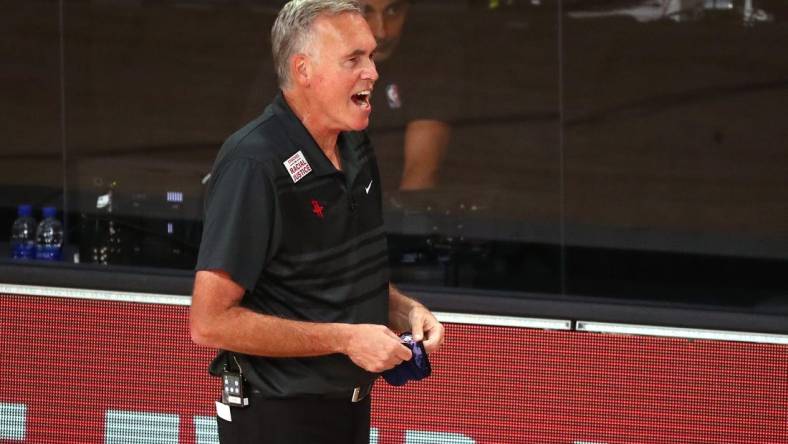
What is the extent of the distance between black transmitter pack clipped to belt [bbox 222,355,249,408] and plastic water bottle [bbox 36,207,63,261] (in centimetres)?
315

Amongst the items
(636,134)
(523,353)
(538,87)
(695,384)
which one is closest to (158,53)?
(538,87)

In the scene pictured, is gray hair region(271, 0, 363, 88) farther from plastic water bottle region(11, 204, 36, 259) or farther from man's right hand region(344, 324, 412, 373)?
plastic water bottle region(11, 204, 36, 259)

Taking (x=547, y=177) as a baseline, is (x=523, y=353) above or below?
below

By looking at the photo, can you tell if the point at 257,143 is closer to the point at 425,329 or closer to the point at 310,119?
the point at 310,119

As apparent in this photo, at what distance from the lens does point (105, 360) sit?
5.20 meters

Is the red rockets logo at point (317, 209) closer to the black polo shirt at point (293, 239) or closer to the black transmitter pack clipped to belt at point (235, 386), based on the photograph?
the black polo shirt at point (293, 239)

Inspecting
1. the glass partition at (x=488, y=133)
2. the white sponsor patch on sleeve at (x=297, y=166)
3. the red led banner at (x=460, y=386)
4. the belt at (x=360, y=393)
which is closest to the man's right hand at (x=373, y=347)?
the belt at (x=360, y=393)

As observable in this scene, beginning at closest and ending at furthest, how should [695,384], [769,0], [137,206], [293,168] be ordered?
[293,168] < [695,384] < [769,0] < [137,206]

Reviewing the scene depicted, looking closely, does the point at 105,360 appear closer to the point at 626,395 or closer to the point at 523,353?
the point at 523,353

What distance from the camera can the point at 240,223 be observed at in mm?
3375

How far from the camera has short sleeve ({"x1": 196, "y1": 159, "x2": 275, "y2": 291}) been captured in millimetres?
3361

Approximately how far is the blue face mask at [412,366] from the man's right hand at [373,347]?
0.16 m

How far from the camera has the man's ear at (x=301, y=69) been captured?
11.5ft

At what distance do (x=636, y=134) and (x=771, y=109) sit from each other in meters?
0.55
